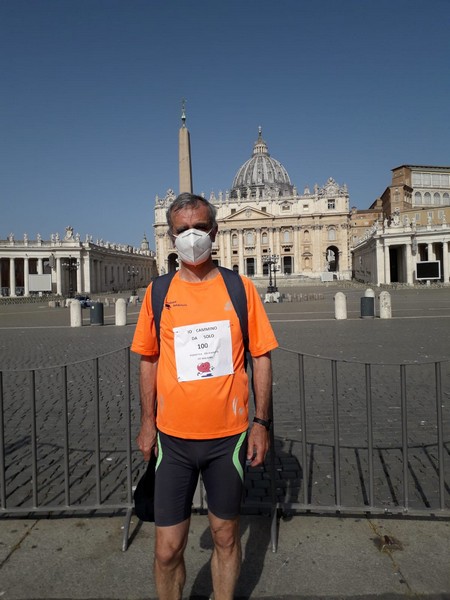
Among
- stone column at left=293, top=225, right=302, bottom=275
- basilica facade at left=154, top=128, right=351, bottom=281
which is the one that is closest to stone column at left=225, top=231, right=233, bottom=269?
basilica facade at left=154, top=128, right=351, bottom=281

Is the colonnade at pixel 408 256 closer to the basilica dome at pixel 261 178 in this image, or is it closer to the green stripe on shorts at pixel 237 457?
the basilica dome at pixel 261 178

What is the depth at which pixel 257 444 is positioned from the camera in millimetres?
2367

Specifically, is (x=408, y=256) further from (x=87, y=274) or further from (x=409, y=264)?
(x=87, y=274)

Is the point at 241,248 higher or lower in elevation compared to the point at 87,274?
higher

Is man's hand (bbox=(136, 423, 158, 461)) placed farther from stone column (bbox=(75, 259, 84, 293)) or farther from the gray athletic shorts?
stone column (bbox=(75, 259, 84, 293))

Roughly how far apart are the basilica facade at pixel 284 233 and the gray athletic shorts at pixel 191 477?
82490 millimetres

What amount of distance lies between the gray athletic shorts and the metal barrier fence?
0.98m

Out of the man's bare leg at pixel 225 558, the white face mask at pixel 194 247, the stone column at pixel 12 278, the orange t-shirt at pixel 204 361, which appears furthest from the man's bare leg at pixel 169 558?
the stone column at pixel 12 278

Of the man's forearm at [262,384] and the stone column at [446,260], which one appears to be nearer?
the man's forearm at [262,384]

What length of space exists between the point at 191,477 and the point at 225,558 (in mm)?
420

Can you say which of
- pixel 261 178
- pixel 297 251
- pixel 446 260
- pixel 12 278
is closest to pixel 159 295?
pixel 446 260

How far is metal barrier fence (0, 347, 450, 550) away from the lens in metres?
3.37

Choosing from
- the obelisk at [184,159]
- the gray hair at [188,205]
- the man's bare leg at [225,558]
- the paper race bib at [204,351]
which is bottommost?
the man's bare leg at [225,558]

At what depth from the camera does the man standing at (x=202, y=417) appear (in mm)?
2207
